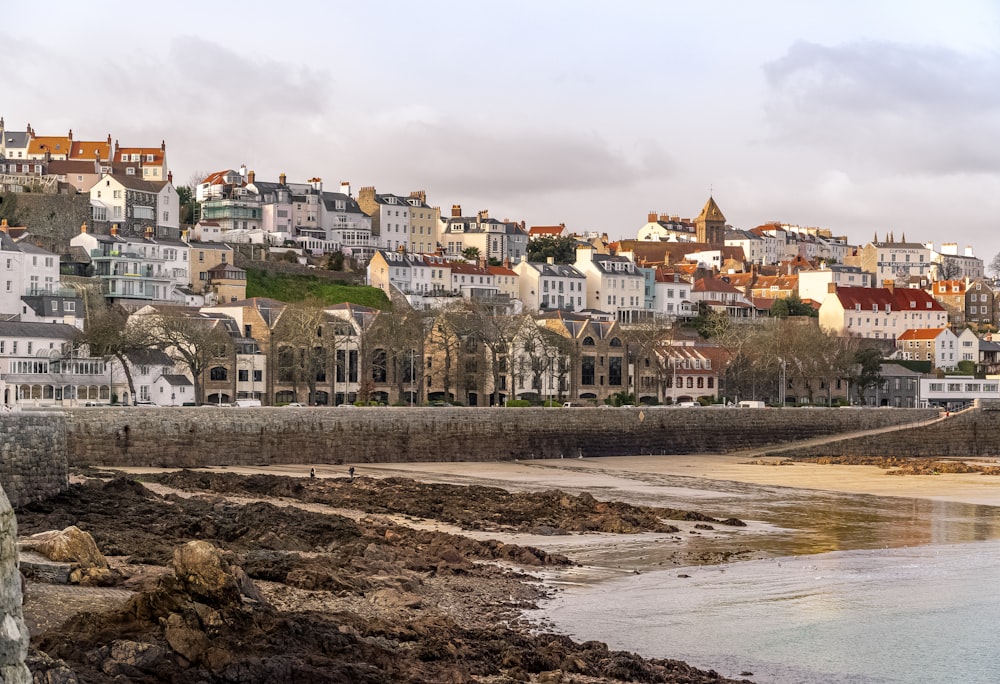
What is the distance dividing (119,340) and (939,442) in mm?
37557

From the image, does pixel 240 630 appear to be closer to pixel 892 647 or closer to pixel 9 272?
pixel 892 647

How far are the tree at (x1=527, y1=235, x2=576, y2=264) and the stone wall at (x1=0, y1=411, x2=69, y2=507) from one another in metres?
92.8

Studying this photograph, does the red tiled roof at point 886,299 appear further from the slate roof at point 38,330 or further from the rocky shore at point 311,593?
the rocky shore at point 311,593

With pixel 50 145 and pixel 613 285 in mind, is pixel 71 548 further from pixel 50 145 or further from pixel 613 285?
pixel 50 145

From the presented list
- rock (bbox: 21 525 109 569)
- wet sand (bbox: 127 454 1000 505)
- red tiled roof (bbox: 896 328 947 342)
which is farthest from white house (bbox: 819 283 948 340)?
rock (bbox: 21 525 109 569)

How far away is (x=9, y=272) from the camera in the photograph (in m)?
73.6

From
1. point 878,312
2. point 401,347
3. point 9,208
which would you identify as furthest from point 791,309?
point 9,208

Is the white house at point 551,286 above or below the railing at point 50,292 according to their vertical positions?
above

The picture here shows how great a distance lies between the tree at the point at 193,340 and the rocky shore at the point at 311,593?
1115 inches

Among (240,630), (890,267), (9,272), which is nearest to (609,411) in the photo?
(9,272)

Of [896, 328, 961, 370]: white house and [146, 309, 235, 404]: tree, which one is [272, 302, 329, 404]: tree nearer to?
[146, 309, 235, 404]: tree

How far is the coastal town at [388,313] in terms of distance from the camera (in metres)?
67.5

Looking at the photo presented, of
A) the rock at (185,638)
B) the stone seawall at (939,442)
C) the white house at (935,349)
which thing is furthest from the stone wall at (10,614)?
the white house at (935,349)

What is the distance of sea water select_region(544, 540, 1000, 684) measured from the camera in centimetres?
1839
